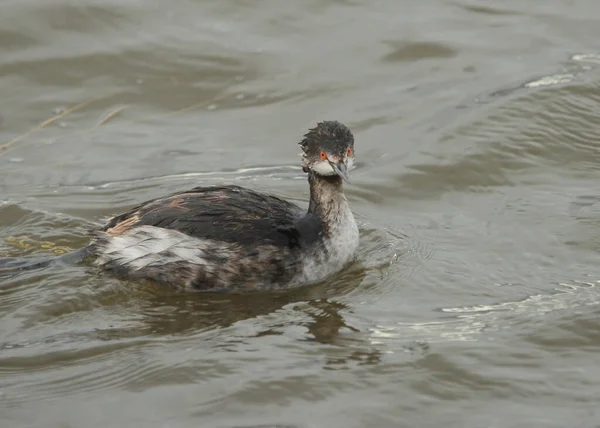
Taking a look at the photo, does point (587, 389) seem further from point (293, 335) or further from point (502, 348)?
point (293, 335)

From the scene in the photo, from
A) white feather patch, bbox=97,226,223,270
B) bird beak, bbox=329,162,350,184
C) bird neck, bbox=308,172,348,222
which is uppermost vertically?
bird beak, bbox=329,162,350,184

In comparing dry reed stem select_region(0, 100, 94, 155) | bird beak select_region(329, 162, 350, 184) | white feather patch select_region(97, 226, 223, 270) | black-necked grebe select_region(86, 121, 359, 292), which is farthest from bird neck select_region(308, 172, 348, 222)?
dry reed stem select_region(0, 100, 94, 155)

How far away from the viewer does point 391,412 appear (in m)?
5.96

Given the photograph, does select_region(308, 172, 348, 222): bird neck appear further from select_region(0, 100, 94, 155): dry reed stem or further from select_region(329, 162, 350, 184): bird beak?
select_region(0, 100, 94, 155): dry reed stem

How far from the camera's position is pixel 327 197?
791 centimetres

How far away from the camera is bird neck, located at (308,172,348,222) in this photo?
7891 millimetres

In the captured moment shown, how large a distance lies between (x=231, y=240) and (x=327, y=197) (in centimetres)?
80

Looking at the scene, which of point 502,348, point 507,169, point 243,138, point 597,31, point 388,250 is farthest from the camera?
point 597,31

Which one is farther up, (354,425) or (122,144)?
(122,144)

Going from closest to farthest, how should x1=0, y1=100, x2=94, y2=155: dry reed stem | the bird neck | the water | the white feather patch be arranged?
the water → the white feather patch → the bird neck → x1=0, y1=100, x2=94, y2=155: dry reed stem

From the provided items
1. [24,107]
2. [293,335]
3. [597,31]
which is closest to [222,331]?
[293,335]

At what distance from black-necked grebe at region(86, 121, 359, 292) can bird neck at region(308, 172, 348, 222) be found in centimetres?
4

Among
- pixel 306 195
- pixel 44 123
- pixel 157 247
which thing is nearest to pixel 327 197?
pixel 157 247

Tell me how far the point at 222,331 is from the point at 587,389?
2204 millimetres
